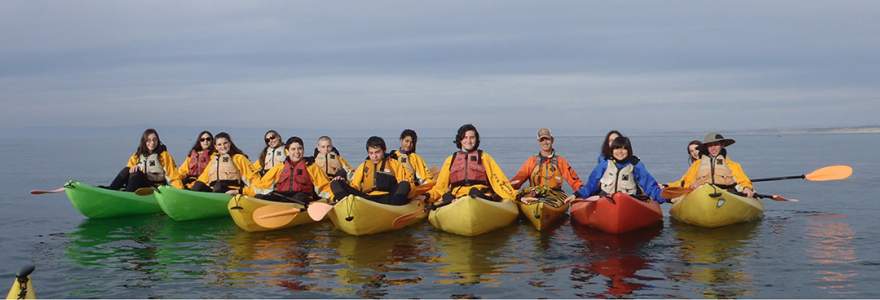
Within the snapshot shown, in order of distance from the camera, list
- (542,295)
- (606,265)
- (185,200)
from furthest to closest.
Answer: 1. (185,200)
2. (606,265)
3. (542,295)

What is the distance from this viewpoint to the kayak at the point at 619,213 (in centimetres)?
1059

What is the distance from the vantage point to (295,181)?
11.8 metres

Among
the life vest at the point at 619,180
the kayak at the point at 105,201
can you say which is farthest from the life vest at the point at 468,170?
the kayak at the point at 105,201

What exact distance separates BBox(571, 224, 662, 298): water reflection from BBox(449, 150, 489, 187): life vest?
1.69 meters

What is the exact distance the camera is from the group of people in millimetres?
11250

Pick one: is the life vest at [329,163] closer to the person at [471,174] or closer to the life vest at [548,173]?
the person at [471,174]

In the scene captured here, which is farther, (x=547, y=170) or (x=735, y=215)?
(x=547, y=170)

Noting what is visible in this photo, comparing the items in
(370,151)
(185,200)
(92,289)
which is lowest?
(92,289)

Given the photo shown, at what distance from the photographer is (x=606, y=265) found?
29.4 ft

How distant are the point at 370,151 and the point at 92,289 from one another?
4775 millimetres

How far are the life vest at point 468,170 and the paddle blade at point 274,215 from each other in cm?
243

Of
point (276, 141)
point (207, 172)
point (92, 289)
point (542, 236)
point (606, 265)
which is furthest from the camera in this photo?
point (276, 141)

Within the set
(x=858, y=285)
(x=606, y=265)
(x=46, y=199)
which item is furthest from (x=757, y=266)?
(x=46, y=199)

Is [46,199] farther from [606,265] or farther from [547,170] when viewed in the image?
[606,265]
